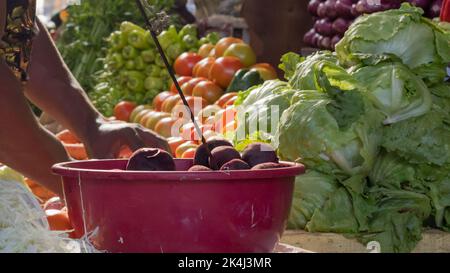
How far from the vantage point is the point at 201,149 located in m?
1.63

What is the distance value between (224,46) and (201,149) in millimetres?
3568

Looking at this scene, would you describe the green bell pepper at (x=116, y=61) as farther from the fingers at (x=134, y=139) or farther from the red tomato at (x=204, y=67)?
the fingers at (x=134, y=139)

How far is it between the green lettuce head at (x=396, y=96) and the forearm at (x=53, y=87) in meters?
1.07

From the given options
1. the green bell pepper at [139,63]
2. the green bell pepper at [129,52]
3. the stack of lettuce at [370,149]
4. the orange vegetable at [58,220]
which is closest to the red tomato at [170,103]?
the green bell pepper at [139,63]

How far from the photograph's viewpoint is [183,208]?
1438 mm

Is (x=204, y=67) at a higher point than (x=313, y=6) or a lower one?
lower

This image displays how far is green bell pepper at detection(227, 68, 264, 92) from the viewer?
433 centimetres

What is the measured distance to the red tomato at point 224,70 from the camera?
→ 4703 millimetres

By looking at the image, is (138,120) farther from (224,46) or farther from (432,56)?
(432,56)

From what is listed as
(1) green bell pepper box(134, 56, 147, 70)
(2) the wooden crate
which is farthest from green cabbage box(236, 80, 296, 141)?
(1) green bell pepper box(134, 56, 147, 70)

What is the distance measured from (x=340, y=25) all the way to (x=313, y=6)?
0.50m

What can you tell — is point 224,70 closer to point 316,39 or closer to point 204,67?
point 204,67

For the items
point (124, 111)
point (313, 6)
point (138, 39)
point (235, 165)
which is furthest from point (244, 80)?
point (235, 165)
